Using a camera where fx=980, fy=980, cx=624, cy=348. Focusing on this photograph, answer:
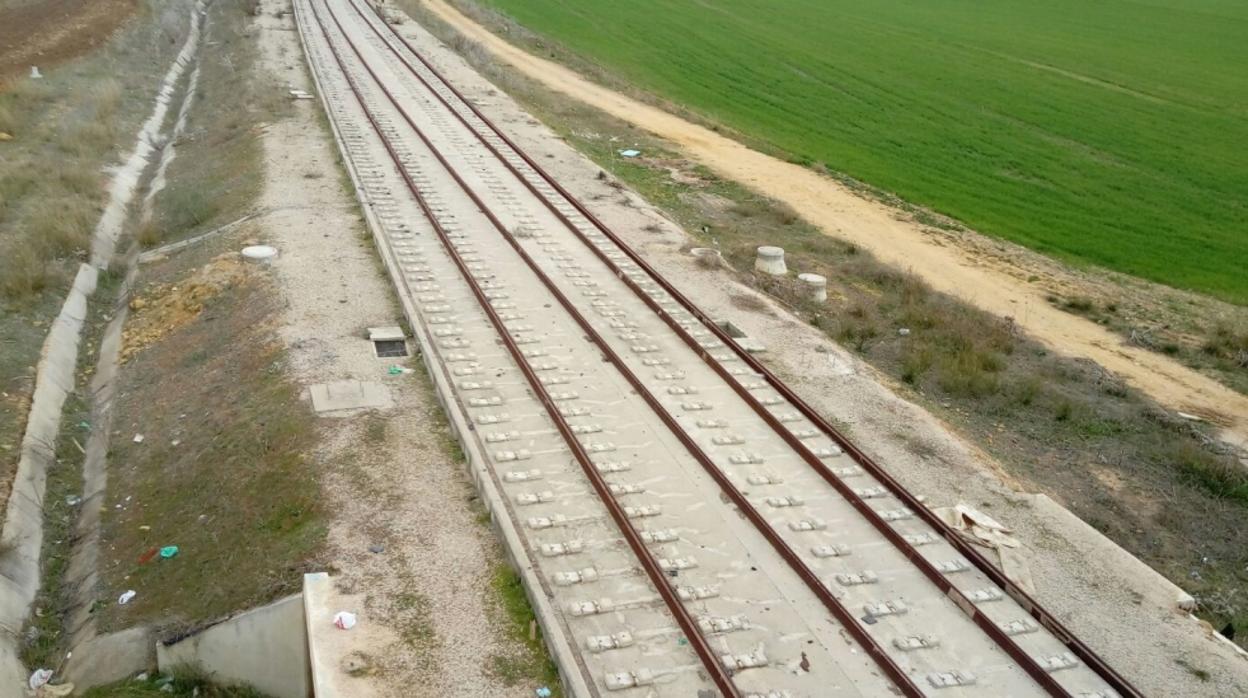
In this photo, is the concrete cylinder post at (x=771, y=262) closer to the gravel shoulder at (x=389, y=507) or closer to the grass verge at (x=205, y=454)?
the gravel shoulder at (x=389, y=507)

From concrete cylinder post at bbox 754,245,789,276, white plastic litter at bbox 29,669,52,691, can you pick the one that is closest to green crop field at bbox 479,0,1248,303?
concrete cylinder post at bbox 754,245,789,276

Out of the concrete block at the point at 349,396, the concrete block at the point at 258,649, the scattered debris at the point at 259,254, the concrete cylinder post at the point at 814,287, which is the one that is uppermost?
the concrete cylinder post at the point at 814,287

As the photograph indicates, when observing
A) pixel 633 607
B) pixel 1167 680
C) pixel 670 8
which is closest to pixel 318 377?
pixel 633 607

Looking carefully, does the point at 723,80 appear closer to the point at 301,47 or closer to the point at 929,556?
the point at 301,47

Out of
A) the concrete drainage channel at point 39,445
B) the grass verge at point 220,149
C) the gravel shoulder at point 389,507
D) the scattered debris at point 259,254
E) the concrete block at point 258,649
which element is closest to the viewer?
the gravel shoulder at point 389,507

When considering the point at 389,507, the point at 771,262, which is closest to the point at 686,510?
the point at 389,507

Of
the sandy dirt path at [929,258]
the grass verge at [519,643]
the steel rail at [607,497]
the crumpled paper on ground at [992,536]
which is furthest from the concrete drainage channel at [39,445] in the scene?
the sandy dirt path at [929,258]

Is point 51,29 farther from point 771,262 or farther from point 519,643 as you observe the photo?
point 519,643

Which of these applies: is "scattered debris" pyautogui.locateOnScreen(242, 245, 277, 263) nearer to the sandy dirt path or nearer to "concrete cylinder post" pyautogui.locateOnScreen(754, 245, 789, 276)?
"concrete cylinder post" pyautogui.locateOnScreen(754, 245, 789, 276)
